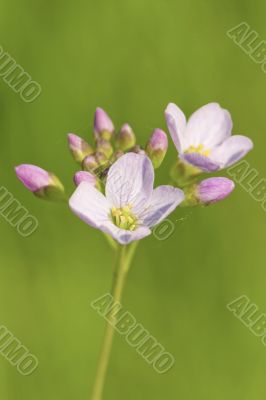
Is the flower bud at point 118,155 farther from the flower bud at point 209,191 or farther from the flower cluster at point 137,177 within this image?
the flower bud at point 209,191

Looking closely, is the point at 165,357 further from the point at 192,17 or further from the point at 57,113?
the point at 192,17
